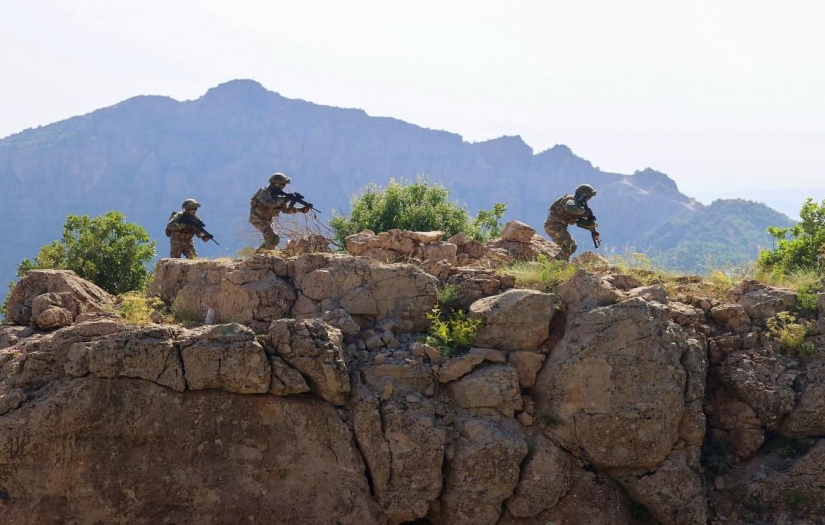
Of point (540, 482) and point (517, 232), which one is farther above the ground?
point (517, 232)

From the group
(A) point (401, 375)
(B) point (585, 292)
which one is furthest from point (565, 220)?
(A) point (401, 375)

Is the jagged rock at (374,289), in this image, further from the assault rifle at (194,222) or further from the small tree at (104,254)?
the small tree at (104,254)

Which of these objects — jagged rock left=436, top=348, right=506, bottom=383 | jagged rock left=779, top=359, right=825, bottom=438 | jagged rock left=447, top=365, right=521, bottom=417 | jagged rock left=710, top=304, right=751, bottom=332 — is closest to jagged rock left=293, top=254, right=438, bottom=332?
jagged rock left=436, top=348, right=506, bottom=383

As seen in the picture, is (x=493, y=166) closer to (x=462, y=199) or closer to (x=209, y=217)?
(x=462, y=199)

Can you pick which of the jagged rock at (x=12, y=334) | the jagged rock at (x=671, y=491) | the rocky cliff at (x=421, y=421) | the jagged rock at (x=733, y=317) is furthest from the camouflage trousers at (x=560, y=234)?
the jagged rock at (x=12, y=334)

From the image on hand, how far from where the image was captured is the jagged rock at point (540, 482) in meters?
9.31

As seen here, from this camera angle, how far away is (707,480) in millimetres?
9750

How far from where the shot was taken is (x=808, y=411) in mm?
9805

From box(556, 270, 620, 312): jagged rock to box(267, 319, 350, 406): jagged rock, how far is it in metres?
3.25

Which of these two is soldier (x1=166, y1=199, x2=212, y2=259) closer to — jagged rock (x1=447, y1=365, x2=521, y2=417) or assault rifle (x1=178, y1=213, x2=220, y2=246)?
assault rifle (x1=178, y1=213, x2=220, y2=246)

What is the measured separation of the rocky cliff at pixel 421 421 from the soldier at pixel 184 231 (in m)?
4.02

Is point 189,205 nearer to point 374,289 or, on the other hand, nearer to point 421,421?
point 374,289

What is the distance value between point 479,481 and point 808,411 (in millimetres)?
4236

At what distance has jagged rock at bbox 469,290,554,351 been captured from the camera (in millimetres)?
10281
